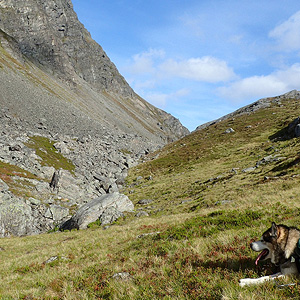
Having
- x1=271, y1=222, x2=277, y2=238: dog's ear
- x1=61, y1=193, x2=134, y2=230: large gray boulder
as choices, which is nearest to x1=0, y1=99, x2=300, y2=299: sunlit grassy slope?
x1=271, y1=222, x2=277, y2=238: dog's ear

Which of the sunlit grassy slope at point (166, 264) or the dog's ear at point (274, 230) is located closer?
the dog's ear at point (274, 230)

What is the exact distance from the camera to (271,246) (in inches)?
199

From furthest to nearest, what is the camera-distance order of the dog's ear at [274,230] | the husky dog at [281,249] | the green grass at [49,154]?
the green grass at [49,154] < the dog's ear at [274,230] < the husky dog at [281,249]

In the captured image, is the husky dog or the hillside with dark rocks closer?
the husky dog

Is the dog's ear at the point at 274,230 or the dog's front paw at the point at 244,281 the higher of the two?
the dog's ear at the point at 274,230

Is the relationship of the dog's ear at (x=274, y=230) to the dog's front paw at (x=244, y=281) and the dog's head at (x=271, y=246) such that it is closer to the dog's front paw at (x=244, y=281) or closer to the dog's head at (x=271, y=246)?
the dog's head at (x=271, y=246)

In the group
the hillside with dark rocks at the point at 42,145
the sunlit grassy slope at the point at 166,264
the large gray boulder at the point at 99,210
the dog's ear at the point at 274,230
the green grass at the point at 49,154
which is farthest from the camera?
the green grass at the point at 49,154

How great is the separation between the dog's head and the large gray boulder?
19633 mm

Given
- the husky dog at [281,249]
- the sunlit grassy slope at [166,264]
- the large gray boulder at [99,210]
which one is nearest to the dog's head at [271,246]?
the husky dog at [281,249]

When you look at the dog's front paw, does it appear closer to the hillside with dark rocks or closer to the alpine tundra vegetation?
the alpine tundra vegetation

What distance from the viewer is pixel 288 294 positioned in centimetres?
412

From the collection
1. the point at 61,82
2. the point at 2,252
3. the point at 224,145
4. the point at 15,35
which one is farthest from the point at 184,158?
the point at 15,35

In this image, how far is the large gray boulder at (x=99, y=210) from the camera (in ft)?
73.1

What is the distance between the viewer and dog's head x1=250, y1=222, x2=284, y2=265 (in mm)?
4912
